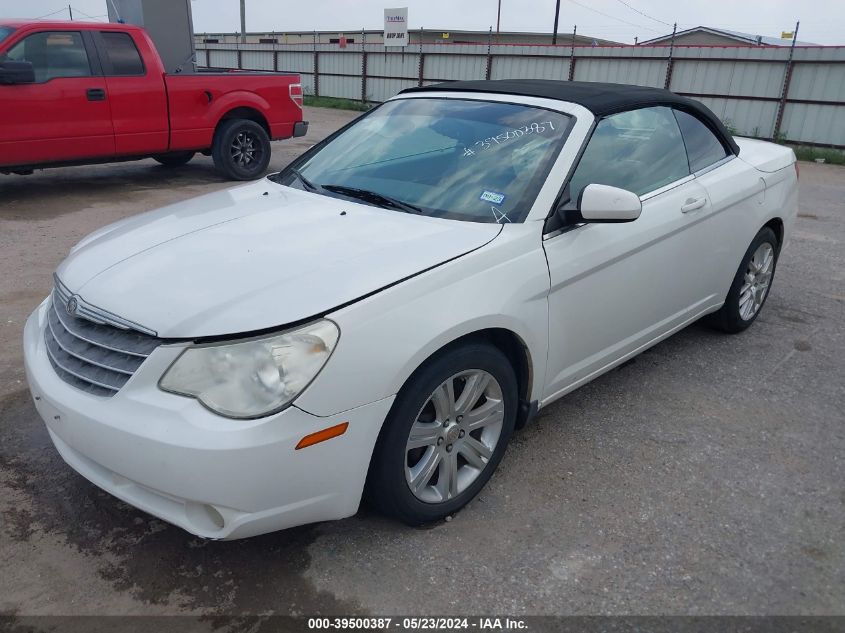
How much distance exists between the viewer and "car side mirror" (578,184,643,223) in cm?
284

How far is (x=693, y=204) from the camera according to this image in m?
3.69

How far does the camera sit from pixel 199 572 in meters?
2.44

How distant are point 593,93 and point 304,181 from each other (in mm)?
1557

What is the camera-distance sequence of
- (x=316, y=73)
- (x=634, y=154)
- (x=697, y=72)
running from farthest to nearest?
(x=316, y=73), (x=697, y=72), (x=634, y=154)

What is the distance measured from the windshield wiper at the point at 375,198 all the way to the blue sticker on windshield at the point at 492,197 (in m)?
0.28

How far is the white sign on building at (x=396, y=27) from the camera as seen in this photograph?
21.9 metres

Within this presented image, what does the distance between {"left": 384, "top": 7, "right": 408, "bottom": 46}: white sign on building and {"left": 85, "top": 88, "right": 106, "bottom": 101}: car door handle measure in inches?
602

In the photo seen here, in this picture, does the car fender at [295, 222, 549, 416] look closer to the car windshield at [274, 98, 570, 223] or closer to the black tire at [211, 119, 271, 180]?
the car windshield at [274, 98, 570, 223]

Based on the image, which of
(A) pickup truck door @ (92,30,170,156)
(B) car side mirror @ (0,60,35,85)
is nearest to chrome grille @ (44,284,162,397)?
(B) car side mirror @ (0,60,35,85)

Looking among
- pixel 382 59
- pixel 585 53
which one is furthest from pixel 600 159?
pixel 382 59

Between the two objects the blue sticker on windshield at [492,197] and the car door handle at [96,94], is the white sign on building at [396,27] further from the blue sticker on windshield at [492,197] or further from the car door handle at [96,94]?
the blue sticker on windshield at [492,197]

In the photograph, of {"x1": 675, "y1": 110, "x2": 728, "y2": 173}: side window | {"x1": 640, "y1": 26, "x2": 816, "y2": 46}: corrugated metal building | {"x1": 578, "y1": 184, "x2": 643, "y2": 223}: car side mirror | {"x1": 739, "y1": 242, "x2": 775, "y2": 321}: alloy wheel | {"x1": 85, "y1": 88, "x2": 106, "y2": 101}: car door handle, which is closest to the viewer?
{"x1": 578, "y1": 184, "x2": 643, "y2": 223}: car side mirror

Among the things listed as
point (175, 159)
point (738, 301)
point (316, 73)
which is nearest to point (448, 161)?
point (738, 301)

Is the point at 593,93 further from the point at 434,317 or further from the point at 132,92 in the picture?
the point at 132,92
